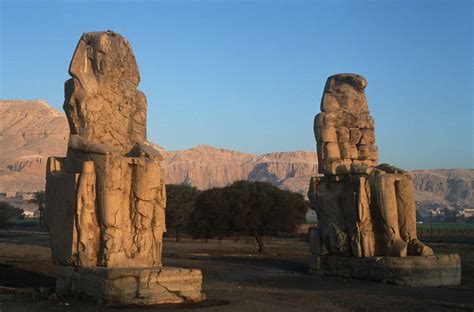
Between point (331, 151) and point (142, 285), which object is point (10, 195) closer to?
point (331, 151)

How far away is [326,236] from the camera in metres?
15.4

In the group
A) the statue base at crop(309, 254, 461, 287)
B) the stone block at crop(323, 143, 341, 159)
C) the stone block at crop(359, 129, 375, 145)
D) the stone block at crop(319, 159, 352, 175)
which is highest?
the stone block at crop(359, 129, 375, 145)

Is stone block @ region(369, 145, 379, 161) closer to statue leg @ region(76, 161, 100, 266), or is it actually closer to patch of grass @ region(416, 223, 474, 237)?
statue leg @ region(76, 161, 100, 266)

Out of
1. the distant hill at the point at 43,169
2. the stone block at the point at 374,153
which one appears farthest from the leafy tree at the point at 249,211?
the distant hill at the point at 43,169

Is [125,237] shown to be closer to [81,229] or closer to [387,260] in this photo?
[81,229]

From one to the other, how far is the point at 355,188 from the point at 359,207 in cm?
50

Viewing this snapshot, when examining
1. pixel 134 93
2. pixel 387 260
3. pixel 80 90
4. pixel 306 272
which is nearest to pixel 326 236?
pixel 306 272

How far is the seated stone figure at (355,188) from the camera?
1383cm

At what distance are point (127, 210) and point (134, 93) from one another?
242cm

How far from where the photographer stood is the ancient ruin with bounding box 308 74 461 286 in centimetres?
1311

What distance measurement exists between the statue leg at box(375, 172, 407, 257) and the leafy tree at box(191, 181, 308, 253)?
41.5 ft

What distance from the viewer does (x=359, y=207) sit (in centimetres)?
1420

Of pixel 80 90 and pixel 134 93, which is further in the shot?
pixel 134 93

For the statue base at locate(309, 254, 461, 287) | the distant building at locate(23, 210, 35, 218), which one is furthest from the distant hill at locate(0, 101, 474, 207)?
the statue base at locate(309, 254, 461, 287)
